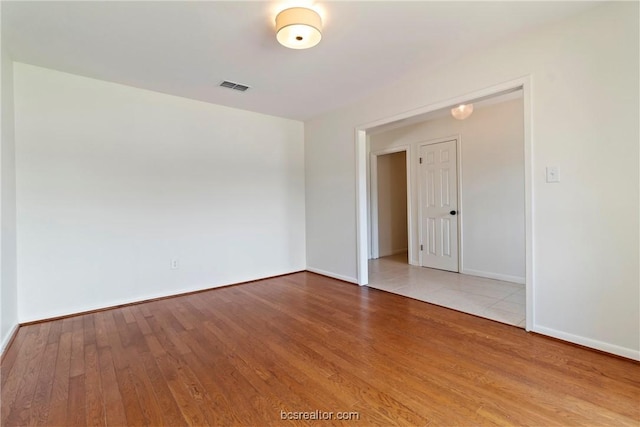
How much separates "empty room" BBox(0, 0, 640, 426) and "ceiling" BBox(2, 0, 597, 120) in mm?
21

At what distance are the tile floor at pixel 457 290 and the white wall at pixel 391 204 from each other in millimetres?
1292

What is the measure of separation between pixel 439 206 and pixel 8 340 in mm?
5140

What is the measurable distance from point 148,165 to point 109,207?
0.61m

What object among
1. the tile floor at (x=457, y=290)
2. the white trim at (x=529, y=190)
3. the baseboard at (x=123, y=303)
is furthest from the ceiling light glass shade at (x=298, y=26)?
the baseboard at (x=123, y=303)

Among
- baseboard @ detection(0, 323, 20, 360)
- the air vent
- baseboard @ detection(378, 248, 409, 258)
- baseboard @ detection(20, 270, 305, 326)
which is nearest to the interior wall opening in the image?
baseboard @ detection(378, 248, 409, 258)

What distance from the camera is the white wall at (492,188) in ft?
12.7

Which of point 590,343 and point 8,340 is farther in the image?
point 8,340

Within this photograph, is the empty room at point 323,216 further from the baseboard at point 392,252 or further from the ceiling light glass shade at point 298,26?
the baseboard at point 392,252

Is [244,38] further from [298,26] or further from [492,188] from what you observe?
[492,188]

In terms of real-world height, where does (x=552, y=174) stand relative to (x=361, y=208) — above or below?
above

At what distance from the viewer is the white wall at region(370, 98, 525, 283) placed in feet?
12.7

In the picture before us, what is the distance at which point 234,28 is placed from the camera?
86.8 inches

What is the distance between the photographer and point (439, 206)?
15.4 feet

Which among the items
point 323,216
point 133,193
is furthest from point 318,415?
point 323,216
